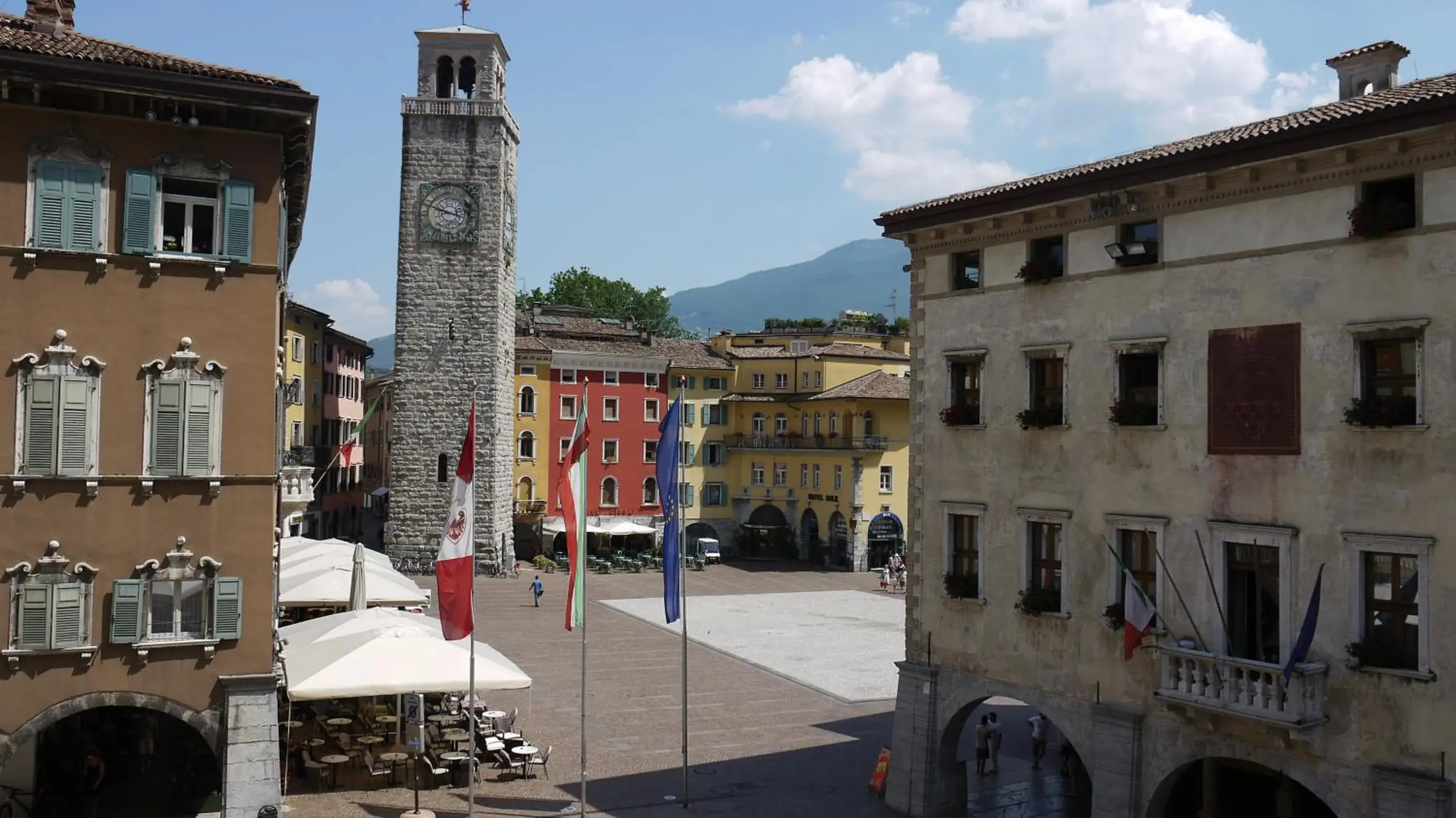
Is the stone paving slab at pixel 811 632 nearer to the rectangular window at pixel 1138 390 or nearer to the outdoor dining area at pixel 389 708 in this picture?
the outdoor dining area at pixel 389 708

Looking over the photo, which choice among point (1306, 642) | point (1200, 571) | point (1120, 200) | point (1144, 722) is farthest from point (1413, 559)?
point (1120, 200)

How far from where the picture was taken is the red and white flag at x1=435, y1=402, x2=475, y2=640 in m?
19.9

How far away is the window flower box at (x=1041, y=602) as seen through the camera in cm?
2095

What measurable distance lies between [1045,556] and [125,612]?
15.5 m

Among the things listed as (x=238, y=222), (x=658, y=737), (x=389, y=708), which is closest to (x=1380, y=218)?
(x=238, y=222)

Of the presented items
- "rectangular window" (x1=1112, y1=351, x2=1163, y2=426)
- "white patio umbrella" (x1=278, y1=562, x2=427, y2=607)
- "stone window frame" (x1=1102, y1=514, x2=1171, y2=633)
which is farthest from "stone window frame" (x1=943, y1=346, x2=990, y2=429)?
"white patio umbrella" (x1=278, y1=562, x2=427, y2=607)

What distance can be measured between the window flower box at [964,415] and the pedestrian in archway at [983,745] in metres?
8.09

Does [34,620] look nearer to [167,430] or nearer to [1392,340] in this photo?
[167,430]

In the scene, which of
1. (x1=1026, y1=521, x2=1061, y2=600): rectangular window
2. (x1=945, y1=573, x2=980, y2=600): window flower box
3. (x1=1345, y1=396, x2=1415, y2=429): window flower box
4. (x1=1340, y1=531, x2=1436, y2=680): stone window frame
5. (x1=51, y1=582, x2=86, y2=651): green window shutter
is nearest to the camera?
(x1=1340, y1=531, x2=1436, y2=680): stone window frame

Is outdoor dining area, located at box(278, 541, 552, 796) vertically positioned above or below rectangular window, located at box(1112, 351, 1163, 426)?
below

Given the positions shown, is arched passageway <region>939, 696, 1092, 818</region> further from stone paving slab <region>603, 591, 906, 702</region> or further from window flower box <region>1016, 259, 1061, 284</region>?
window flower box <region>1016, 259, 1061, 284</region>

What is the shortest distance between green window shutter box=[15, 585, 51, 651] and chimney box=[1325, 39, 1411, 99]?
76.6ft

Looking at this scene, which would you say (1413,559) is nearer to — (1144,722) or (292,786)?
(1144,722)

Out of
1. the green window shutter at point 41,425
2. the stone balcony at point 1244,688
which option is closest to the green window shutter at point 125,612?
the green window shutter at point 41,425
